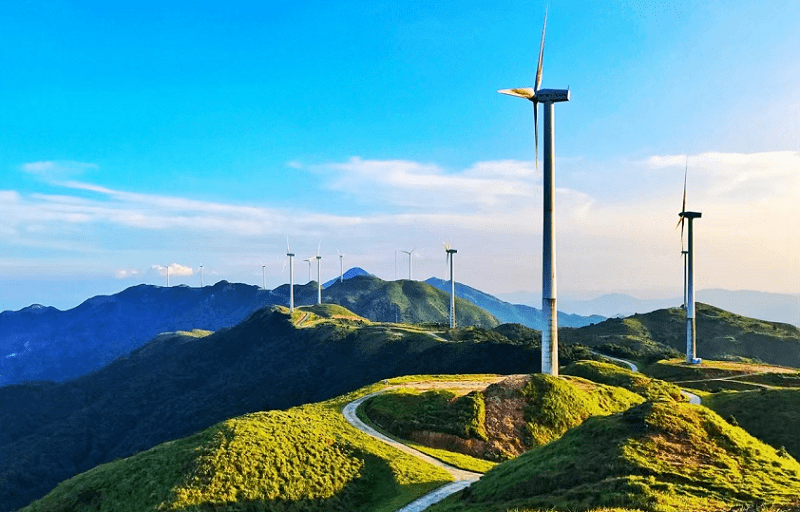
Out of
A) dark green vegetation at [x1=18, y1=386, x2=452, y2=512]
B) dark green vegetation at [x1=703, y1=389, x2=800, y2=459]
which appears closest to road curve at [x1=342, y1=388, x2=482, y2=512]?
dark green vegetation at [x1=18, y1=386, x2=452, y2=512]

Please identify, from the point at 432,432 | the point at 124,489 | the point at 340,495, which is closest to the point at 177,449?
the point at 124,489

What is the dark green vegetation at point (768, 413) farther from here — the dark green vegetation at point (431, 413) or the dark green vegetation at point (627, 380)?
the dark green vegetation at point (431, 413)

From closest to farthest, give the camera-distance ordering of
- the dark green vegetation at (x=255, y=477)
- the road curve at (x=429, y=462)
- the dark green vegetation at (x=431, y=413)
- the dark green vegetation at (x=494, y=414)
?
Answer: the road curve at (x=429, y=462)
the dark green vegetation at (x=255, y=477)
the dark green vegetation at (x=494, y=414)
the dark green vegetation at (x=431, y=413)

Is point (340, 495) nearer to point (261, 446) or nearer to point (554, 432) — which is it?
point (261, 446)

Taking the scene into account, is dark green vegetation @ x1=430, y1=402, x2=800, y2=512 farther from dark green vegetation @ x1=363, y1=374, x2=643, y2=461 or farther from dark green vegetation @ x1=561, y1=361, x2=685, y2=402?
dark green vegetation @ x1=561, y1=361, x2=685, y2=402

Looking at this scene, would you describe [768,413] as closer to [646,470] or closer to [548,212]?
[548,212]

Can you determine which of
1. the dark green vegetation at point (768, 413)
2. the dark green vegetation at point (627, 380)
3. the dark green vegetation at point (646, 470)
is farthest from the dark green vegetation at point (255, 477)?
the dark green vegetation at point (627, 380)

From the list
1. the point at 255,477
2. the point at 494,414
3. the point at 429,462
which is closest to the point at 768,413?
the point at 494,414
